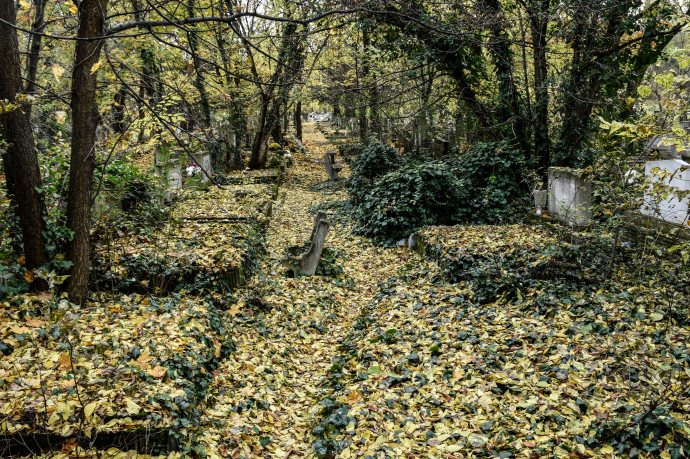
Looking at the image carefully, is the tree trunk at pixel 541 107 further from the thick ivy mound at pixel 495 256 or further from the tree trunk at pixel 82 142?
the tree trunk at pixel 82 142

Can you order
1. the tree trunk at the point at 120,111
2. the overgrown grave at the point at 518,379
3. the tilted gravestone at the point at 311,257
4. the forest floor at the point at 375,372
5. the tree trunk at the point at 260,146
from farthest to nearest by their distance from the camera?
the tree trunk at the point at 260,146 < the tilted gravestone at the point at 311,257 < the tree trunk at the point at 120,111 < the overgrown grave at the point at 518,379 < the forest floor at the point at 375,372

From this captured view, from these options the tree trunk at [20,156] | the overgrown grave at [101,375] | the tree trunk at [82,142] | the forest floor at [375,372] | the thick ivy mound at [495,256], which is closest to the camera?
the overgrown grave at [101,375]

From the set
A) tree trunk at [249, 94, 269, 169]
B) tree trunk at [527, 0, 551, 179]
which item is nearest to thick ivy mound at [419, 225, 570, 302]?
tree trunk at [527, 0, 551, 179]

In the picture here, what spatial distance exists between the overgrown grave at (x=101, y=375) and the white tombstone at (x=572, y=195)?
6.57 metres

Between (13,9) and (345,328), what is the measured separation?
549 cm

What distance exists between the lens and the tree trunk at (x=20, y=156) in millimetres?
4211

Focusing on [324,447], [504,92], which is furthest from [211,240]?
[504,92]

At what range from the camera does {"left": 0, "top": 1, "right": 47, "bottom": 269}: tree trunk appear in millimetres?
4211

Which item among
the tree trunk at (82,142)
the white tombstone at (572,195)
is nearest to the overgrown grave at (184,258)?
the tree trunk at (82,142)

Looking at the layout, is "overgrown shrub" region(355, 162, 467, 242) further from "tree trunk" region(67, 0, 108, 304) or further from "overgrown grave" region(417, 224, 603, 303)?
"tree trunk" region(67, 0, 108, 304)

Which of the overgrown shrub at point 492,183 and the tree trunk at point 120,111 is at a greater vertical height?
the tree trunk at point 120,111

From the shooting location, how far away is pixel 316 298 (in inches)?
285

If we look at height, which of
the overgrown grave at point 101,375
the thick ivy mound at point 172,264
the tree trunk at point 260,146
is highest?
the tree trunk at point 260,146

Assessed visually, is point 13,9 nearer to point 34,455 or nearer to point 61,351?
point 61,351
